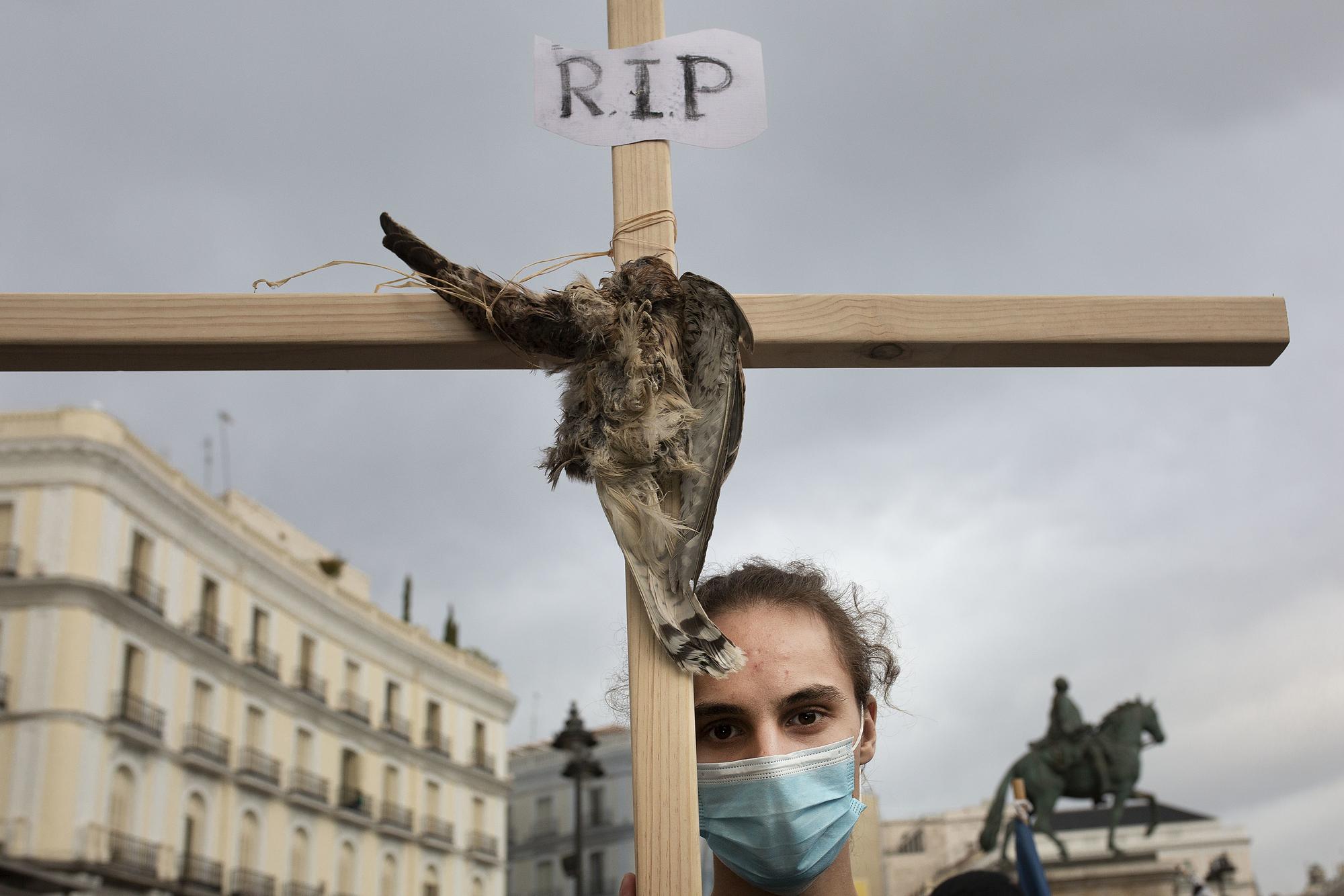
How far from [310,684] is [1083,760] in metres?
22.1

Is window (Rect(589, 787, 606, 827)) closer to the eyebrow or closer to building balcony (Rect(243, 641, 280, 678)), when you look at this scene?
building balcony (Rect(243, 641, 280, 678))

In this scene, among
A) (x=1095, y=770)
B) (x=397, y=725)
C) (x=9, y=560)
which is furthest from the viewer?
(x=397, y=725)

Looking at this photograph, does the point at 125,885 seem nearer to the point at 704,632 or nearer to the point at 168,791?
the point at 168,791

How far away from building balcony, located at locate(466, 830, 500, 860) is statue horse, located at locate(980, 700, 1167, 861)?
81.6 feet

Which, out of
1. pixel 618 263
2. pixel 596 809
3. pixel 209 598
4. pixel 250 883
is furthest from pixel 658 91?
pixel 596 809

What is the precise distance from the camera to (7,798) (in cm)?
2562

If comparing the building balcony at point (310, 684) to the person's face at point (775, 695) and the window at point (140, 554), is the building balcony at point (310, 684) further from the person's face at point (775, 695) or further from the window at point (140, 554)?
the person's face at point (775, 695)

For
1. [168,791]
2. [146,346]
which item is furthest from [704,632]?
[168,791]

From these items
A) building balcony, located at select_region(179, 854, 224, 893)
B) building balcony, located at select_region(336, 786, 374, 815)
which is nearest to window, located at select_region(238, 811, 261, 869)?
building balcony, located at select_region(179, 854, 224, 893)

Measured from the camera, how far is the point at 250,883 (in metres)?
30.7

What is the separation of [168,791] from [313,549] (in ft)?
32.7

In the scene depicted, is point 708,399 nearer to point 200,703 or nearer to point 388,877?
point 200,703

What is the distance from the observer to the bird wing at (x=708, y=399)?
1.75 meters

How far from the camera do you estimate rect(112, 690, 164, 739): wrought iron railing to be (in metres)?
27.2
